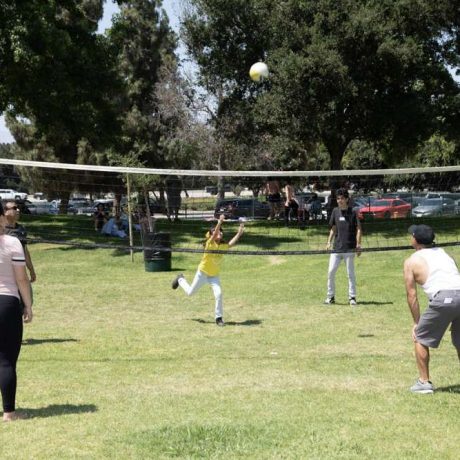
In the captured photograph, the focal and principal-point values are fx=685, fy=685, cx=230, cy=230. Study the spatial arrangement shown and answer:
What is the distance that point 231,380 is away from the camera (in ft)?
24.5

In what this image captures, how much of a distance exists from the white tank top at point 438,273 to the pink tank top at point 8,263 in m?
3.78

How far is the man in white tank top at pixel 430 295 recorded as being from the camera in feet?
21.4

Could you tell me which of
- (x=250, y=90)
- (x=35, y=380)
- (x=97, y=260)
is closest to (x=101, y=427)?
(x=35, y=380)

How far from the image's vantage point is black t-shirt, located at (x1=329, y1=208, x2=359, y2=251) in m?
12.5

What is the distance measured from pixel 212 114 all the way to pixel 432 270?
3290cm

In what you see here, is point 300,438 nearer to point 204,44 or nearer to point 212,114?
point 204,44

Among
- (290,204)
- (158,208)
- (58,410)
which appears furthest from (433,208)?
(58,410)

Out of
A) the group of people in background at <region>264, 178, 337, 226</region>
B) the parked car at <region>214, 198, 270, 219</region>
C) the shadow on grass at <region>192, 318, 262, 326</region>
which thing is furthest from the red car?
the shadow on grass at <region>192, 318, 262, 326</region>

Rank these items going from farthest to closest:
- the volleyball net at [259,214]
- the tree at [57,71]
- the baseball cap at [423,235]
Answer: the tree at [57,71] < the volleyball net at [259,214] < the baseball cap at [423,235]

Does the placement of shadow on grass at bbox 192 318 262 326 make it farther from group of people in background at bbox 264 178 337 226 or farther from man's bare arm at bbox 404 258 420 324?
group of people in background at bbox 264 178 337 226

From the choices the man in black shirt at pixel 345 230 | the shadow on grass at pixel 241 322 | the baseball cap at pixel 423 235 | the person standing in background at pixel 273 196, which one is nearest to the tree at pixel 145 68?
the person standing in background at pixel 273 196

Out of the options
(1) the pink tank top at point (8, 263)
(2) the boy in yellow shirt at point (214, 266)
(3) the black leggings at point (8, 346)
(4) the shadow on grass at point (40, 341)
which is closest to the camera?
(3) the black leggings at point (8, 346)

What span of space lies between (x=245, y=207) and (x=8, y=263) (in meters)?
13.2

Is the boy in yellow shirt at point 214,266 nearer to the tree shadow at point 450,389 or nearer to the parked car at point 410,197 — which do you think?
the tree shadow at point 450,389
